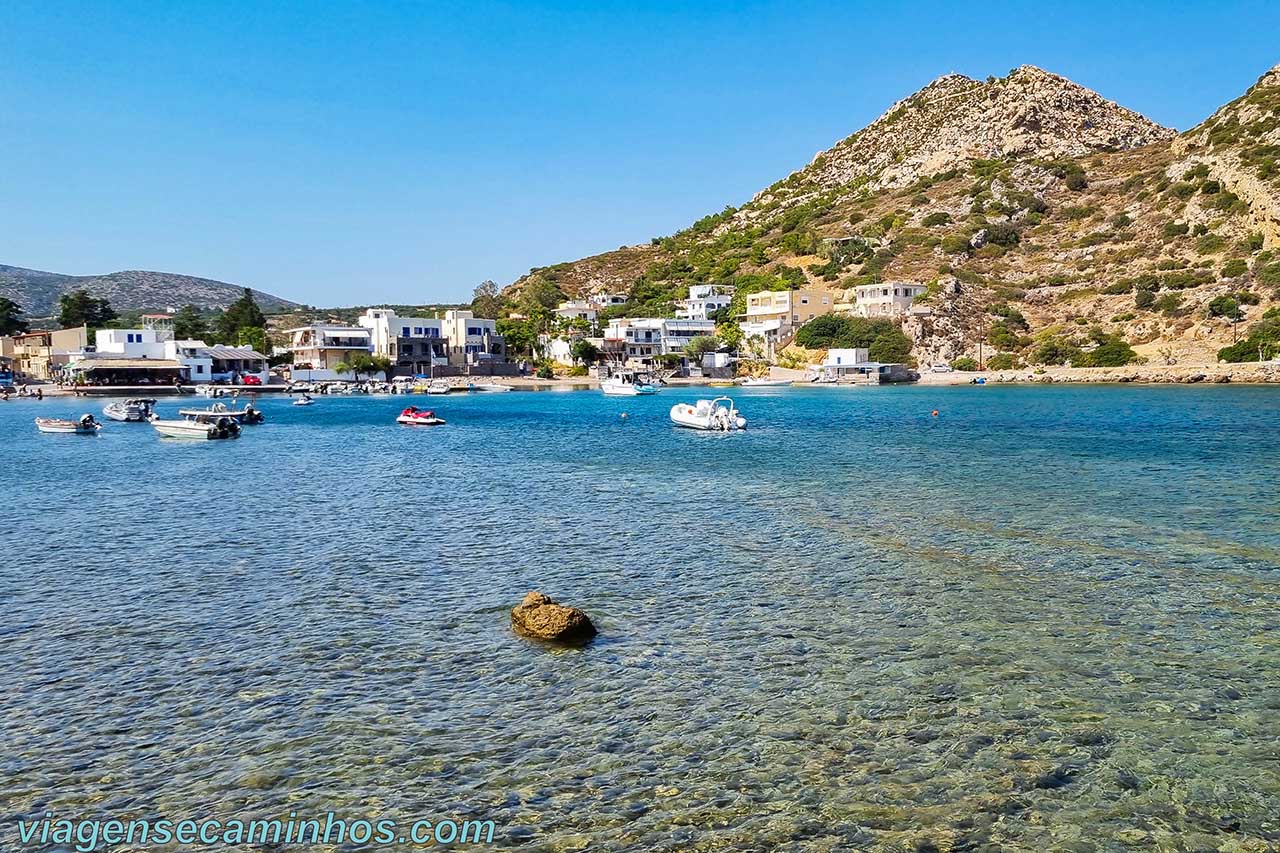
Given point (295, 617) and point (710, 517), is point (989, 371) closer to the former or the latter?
point (710, 517)

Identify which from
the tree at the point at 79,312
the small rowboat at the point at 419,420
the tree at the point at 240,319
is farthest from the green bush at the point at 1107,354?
the tree at the point at 79,312

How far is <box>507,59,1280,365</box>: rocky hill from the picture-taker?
113 metres

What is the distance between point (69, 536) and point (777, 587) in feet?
63.4

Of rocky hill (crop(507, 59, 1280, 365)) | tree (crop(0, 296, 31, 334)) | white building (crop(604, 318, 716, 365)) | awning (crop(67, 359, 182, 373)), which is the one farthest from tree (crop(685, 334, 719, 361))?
tree (crop(0, 296, 31, 334))

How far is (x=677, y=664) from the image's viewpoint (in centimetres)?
1291

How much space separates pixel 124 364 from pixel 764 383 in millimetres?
87181

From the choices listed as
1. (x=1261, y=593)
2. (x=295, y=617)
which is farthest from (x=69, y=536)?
(x=1261, y=593)

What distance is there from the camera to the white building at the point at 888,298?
434 feet

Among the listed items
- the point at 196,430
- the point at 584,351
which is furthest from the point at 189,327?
the point at 196,430

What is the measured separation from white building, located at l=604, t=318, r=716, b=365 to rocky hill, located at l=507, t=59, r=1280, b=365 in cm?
2276

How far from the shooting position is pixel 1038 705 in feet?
36.8

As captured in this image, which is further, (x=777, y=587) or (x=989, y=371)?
(x=989, y=371)

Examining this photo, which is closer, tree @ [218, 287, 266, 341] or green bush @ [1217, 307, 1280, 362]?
green bush @ [1217, 307, 1280, 362]

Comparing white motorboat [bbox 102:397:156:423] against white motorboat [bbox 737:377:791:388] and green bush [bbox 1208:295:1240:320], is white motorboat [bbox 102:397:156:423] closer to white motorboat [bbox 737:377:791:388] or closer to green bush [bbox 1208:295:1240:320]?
white motorboat [bbox 737:377:791:388]
